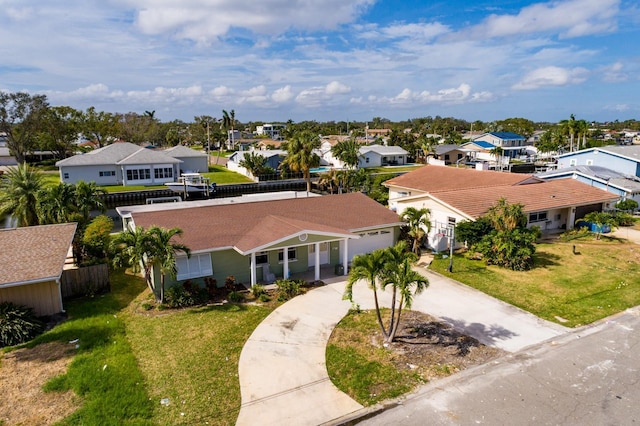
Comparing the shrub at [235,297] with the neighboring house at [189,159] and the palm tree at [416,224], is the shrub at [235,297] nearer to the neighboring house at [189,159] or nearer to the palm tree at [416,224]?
the palm tree at [416,224]

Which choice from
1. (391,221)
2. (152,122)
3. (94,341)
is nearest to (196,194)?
(391,221)

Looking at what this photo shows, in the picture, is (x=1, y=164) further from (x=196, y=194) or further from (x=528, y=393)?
(x=528, y=393)

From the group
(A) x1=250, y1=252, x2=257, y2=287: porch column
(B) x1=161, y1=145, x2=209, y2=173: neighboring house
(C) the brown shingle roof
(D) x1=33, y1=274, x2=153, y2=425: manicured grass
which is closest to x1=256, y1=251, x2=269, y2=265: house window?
(A) x1=250, y1=252, x2=257, y2=287: porch column

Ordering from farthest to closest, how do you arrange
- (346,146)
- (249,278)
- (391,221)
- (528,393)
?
(346,146), (391,221), (249,278), (528,393)

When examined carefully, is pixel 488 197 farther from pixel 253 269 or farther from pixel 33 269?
pixel 33 269

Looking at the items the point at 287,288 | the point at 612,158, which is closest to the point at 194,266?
the point at 287,288

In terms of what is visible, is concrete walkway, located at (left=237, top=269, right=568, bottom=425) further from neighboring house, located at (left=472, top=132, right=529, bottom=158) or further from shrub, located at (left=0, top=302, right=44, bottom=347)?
neighboring house, located at (left=472, top=132, right=529, bottom=158)

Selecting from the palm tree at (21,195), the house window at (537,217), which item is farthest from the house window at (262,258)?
the house window at (537,217)
